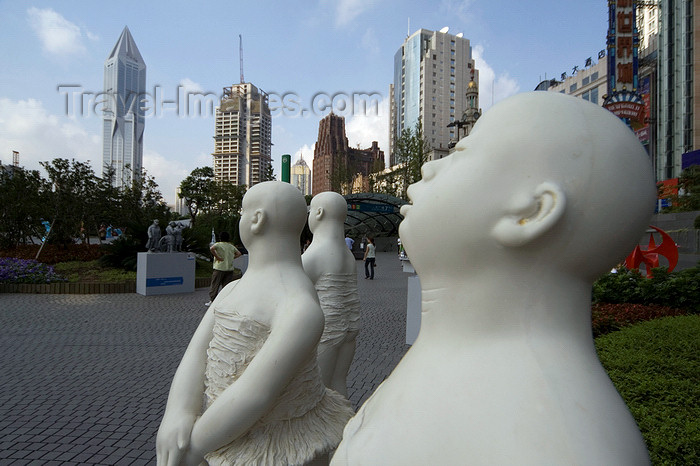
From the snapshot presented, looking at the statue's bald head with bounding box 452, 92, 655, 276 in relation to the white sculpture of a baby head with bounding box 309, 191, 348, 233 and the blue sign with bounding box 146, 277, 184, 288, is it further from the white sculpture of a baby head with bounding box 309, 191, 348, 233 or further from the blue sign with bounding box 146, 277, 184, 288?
the blue sign with bounding box 146, 277, 184, 288

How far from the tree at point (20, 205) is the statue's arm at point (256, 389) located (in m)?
14.4

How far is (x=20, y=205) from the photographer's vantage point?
12797mm

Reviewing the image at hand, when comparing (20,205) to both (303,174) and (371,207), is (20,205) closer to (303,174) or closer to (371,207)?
(371,207)

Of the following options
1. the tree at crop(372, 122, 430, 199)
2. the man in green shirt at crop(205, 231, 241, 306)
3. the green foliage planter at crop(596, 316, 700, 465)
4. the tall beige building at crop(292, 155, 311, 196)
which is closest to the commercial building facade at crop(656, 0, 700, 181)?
the tree at crop(372, 122, 430, 199)

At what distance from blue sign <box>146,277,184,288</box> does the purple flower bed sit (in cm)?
223

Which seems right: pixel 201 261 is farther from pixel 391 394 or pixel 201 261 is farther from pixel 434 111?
pixel 434 111

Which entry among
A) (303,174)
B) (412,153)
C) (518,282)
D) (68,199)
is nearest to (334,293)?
(518,282)

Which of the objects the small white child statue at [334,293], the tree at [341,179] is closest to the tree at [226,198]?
the tree at [341,179]

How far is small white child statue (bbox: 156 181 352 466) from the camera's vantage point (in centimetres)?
143

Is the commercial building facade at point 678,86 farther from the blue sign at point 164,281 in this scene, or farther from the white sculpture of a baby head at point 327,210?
the white sculpture of a baby head at point 327,210

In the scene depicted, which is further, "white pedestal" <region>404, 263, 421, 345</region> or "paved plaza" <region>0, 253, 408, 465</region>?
"white pedestal" <region>404, 263, 421, 345</region>

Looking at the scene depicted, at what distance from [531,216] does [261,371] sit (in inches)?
38.5

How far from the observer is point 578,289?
962 millimetres

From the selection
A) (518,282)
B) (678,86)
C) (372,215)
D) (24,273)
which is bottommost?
(24,273)
